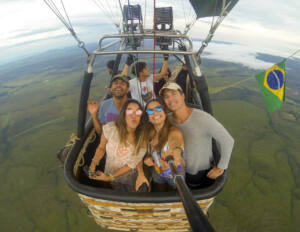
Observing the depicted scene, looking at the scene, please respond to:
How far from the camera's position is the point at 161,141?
50.7 inches

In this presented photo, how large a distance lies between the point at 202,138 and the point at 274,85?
160 cm

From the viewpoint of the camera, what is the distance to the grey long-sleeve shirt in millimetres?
1285

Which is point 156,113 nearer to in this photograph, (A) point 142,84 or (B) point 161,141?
(B) point 161,141

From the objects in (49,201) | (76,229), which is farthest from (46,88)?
(76,229)

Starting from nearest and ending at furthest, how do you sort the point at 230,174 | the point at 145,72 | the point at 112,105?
the point at 112,105
the point at 145,72
the point at 230,174

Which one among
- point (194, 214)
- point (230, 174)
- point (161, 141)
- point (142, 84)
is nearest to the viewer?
point (194, 214)

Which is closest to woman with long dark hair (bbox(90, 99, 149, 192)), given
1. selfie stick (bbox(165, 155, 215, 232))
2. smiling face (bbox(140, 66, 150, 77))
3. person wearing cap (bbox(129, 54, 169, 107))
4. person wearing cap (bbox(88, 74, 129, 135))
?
person wearing cap (bbox(88, 74, 129, 135))

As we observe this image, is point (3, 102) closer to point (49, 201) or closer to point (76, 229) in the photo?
point (49, 201)

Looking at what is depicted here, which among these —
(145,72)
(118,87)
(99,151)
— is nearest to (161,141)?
(99,151)

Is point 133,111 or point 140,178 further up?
point 133,111

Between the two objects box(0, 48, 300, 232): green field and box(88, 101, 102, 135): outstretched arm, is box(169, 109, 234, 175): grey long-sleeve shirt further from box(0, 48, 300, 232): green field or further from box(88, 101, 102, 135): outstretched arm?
box(0, 48, 300, 232): green field

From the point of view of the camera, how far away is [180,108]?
4.52 feet

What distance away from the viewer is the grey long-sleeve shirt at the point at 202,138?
129 cm

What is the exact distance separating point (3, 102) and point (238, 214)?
83.5m
